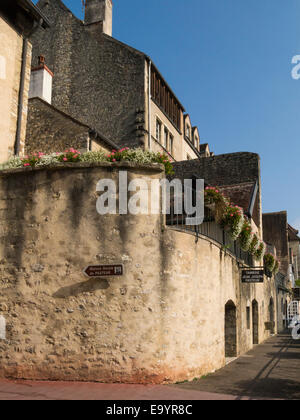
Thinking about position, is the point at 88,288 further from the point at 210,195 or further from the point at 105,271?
the point at 210,195

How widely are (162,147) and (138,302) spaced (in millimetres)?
15115

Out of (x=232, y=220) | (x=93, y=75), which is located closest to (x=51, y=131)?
(x=93, y=75)

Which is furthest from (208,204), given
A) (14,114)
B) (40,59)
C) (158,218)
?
(40,59)

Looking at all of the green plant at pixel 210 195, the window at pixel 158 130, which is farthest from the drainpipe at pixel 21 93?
the window at pixel 158 130

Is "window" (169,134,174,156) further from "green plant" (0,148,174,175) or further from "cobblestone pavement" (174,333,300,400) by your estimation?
"green plant" (0,148,174,175)

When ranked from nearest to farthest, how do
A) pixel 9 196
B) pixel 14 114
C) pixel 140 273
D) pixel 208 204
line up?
pixel 140 273, pixel 9 196, pixel 208 204, pixel 14 114

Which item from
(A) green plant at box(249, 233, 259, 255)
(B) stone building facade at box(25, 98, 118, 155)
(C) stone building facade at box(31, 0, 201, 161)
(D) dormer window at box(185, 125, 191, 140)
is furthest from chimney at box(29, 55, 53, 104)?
(D) dormer window at box(185, 125, 191, 140)

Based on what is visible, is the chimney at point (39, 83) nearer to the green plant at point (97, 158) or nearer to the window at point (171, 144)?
the window at point (171, 144)

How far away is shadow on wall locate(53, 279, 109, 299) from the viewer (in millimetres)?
8258

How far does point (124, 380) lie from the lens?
7.84 metres

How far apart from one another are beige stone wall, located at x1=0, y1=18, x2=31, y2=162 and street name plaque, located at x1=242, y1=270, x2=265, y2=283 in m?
8.10

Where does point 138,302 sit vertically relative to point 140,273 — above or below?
below

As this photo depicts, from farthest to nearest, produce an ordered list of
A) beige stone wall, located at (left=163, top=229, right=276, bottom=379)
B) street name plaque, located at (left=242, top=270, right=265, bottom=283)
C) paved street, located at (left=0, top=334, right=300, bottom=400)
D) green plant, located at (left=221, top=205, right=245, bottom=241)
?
street name plaque, located at (left=242, top=270, right=265, bottom=283) → green plant, located at (left=221, top=205, right=245, bottom=241) → beige stone wall, located at (left=163, top=229, right=276, bottom=379) → paved street, located at (left=0, top=334, right=300, bottom=400)
